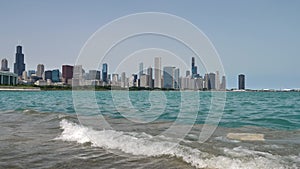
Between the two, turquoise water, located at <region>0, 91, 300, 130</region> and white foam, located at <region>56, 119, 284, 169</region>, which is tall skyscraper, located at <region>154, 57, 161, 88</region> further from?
white foam, located at <region>56, 119, 284, 169</region>

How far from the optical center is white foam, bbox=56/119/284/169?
899 centimetres

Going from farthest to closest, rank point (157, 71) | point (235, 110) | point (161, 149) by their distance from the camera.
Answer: point (235, 110) < point (157, 71) < point (161, 149)

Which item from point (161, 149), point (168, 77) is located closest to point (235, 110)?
point (168, 77)

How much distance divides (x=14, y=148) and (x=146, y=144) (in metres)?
4.81

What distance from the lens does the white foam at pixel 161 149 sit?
8.99m

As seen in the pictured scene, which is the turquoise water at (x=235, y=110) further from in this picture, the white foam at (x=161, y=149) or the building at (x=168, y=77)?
the white foam at (x=161, y=149)

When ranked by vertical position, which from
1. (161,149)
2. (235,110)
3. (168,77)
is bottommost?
(235,110)

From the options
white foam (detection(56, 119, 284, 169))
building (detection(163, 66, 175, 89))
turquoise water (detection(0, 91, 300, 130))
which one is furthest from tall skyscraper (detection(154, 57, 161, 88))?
white foam (detection(56, 119, 284, 169))

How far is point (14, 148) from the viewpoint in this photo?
37.2 ft

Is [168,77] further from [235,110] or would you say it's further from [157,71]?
[235,110]

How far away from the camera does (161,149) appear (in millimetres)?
10883

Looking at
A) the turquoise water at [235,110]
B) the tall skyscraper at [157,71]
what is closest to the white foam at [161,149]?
the tall skyscraper at [157,71]

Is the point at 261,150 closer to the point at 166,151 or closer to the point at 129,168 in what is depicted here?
the point at 166,151

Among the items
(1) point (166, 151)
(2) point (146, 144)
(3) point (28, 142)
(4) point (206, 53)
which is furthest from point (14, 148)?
(4) point (206, 53)
